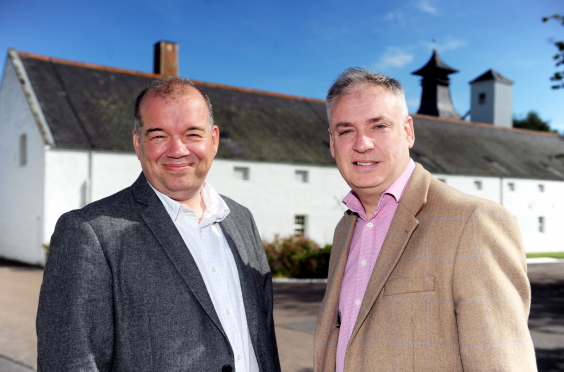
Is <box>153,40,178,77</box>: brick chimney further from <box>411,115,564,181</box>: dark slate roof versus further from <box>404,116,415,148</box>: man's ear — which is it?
<box>404,116,415,148</box>: man's ear

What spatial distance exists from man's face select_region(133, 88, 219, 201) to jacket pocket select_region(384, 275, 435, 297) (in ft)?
3.91

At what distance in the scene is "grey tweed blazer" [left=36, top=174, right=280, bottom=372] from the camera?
2.00 metres

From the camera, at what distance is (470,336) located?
5.76 feet

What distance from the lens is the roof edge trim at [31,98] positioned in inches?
674

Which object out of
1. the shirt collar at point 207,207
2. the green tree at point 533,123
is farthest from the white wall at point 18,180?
the green tree at point 533,123

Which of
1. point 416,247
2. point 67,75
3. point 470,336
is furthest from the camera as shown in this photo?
point 67,75

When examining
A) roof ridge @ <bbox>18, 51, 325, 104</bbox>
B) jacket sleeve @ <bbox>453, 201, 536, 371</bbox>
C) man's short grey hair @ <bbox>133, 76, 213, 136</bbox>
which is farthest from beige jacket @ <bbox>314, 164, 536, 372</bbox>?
roof ridge @ <bbox>18, 51, 325, 104</bbox>

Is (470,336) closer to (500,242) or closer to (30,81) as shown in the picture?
(500,242)

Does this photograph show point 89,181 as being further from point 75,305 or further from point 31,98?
point 75,305

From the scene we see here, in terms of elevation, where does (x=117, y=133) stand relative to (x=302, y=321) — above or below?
above

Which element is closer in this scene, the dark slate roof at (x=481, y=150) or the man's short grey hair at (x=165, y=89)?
the man's short grey hair at (x=165, y=89)

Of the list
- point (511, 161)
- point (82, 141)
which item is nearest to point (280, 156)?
point (82, 141)

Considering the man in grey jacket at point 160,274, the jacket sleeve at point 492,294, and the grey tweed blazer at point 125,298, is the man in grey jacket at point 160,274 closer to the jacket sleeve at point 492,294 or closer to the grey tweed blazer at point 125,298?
the grey tweed blazer at point 125,298

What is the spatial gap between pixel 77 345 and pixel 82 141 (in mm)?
17099
